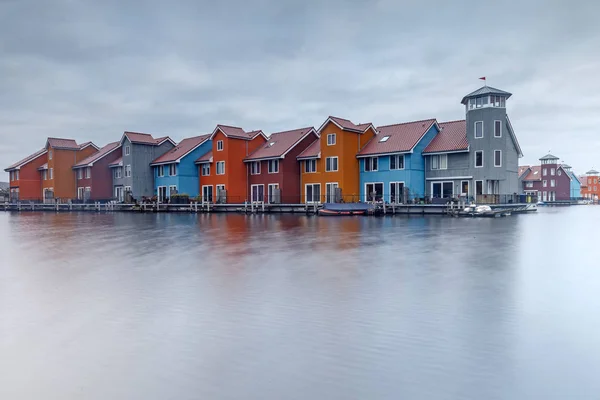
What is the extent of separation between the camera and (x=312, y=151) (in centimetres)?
5472

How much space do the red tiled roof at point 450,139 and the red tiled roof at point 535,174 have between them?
212 feet

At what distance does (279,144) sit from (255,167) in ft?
13.2

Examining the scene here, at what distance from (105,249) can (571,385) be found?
18.0m

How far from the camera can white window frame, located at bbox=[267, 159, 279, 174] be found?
5500 centimetres

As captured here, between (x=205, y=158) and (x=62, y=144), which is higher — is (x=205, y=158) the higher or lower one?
the lower one

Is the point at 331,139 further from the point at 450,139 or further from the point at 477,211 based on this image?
the point at 477,211

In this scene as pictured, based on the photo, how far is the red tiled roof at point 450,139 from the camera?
4725 centimetres

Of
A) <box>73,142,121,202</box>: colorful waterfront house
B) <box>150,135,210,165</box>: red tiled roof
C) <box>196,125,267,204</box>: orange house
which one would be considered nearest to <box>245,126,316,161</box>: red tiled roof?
<box>196,125,267,204</box>: orange house

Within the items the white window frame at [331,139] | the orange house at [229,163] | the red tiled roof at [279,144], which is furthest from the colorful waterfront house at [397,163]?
the orange house at [229,163]

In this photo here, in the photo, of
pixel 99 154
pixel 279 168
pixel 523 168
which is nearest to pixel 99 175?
pixel 99 154

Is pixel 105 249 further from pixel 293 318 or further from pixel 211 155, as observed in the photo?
pixel 211 155

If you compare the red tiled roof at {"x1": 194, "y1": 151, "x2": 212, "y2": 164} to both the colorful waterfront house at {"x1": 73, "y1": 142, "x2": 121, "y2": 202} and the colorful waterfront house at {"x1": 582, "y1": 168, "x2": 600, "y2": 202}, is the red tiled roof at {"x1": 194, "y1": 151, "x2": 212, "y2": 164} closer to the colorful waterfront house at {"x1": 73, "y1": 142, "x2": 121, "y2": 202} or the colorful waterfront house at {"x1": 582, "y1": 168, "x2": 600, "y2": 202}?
the colorful waterfront house at {"x1": 73, "y1": 142, "x2": 121, "y2": 202}

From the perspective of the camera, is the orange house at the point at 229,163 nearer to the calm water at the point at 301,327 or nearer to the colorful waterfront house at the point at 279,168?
the colorful waterfront house at the point at 279,168

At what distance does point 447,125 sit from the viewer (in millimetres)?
51875
